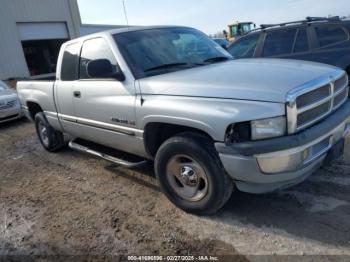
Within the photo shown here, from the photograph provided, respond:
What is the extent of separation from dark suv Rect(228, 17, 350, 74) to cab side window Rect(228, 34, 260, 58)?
0.03 m

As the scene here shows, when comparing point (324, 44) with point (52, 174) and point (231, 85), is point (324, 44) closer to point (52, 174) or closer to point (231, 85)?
point (231, 85)

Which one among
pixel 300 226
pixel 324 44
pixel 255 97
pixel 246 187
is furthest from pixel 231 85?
pixel 324 44

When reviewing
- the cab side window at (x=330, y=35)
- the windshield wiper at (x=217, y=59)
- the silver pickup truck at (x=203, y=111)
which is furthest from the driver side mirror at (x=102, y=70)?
the cab side window at (x=330, y=35)

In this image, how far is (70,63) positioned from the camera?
4.89 metres

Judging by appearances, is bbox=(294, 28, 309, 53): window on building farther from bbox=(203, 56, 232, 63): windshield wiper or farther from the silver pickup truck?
bbox=(203, 56, 232, 63): windshield wiper

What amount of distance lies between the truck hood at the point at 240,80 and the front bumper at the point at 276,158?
0.38 metres

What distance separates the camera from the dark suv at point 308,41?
21.8ft

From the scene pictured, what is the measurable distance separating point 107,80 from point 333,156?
2579 mm

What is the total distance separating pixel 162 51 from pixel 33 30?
20.6 meters

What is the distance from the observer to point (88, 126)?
4594 millimetres

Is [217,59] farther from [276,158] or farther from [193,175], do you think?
[276,158]

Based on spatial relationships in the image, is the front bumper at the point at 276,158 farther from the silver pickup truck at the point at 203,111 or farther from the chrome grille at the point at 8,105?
the chrome grille at the point at 8,105

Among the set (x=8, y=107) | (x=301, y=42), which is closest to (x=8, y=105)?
(x=8, y=107)

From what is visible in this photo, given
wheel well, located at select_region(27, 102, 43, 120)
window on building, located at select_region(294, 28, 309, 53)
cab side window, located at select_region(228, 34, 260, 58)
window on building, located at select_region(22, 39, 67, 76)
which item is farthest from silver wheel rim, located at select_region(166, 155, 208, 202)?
window on building, located at select_region(22, 39, 67, 76)
